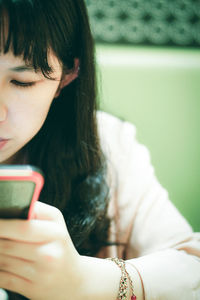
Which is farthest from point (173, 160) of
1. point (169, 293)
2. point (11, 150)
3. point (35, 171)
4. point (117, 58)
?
point (35, 171)

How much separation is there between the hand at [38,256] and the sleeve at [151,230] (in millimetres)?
240

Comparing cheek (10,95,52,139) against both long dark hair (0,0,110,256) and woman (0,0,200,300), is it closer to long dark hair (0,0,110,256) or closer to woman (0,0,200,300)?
woman (0,0,200,300)

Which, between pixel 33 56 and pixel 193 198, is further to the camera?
pixel 193 198

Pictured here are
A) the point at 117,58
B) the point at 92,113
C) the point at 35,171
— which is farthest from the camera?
the point at 117,58

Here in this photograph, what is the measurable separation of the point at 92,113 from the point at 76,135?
3.0 inches

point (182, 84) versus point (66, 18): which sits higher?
point (66, 18)

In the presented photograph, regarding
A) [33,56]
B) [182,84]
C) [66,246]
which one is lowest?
[66,246]

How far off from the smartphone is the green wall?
0.76m

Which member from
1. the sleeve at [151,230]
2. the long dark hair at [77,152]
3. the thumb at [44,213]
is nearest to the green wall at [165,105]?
the sleeve at [151,230]

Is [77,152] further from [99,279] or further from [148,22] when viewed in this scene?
[148,22]

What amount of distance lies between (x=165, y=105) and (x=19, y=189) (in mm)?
862

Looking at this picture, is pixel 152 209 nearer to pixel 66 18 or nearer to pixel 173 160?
pixel 173 160

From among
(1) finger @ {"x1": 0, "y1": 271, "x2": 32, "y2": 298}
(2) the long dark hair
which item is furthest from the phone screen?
(2) the long dark hair

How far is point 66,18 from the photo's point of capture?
572 mm
